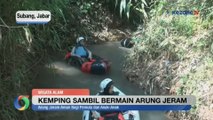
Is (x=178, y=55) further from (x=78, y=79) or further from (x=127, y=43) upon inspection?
(x=127, y=43)

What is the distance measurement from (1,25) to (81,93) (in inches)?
17.0

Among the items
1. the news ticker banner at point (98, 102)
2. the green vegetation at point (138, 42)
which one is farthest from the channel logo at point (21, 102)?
the news ticker banner at point (98, 102)

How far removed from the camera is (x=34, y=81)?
2.62 metres

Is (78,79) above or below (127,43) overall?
below

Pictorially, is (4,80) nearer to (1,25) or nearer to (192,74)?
(1,25)

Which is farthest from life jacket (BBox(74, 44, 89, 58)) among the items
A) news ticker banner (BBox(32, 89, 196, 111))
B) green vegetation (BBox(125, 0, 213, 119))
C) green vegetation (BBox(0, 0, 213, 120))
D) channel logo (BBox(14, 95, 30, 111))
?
news ticker banner (BBox(32, 89, 196, 111))

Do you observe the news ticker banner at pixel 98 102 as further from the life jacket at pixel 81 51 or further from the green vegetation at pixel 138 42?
the life jacket at pixel 81 51

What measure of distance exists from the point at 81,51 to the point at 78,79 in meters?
0.50

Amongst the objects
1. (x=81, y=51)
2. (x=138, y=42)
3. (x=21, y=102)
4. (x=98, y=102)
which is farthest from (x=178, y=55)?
(x=98, y=102)

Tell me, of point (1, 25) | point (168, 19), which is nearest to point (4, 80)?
point (1, 25)

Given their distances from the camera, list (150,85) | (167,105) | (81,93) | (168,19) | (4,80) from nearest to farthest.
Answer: (167,105), (81,93), (4,80), (150,85), (168,19)

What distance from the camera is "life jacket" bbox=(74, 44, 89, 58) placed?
354 centimetres

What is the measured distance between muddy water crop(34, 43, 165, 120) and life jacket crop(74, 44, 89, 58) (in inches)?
6.2

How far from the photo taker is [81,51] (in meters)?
3.56
